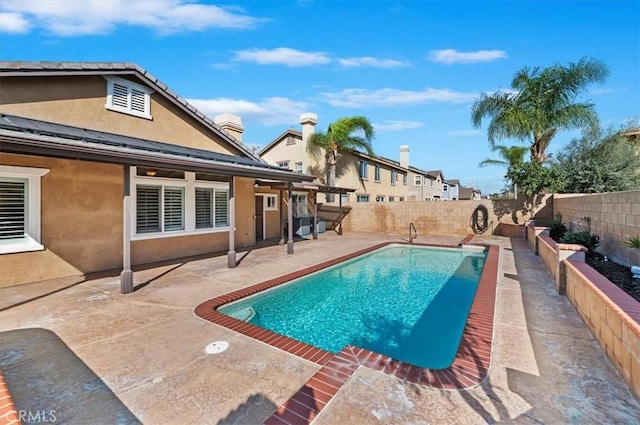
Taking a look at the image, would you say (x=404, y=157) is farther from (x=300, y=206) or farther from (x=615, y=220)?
(x=615, y=220)

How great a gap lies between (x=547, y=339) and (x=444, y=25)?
1249 cm

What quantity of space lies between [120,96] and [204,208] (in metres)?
4.52

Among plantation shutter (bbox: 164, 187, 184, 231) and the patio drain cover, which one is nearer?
the patio drain cover

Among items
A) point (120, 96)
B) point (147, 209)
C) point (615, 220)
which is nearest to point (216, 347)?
Answer: point (147, 209)

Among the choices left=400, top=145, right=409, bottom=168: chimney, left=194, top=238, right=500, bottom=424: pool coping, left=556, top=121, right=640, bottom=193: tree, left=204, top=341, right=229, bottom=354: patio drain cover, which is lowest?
left=204, top=341, right=229, bottom=354: patio drain cover

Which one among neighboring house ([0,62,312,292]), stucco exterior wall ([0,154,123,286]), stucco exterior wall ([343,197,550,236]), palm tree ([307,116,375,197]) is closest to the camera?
neighboring house ([0,62,312,292])

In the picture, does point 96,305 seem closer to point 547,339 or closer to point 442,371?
point 442,371

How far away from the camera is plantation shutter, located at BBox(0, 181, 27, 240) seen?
270 inches

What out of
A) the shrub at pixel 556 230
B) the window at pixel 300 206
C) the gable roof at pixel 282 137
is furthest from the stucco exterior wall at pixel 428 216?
the gable roof at pixel 282 137

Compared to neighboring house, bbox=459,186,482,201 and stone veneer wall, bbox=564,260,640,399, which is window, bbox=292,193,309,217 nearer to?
stone veneer wall, bbox=564,260,640,399

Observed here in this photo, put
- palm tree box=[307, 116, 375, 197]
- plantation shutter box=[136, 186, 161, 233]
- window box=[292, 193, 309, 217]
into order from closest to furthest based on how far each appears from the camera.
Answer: plantation shutter box=[136, 186, 161, 233] < window box=[292, 193, 309, 217] < palm tree box=[307, 116, 375, 197]

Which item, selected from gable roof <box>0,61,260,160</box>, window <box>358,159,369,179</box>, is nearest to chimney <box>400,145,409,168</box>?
window <box>358,159,369,179</box>

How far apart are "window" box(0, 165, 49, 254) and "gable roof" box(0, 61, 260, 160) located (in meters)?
2.62

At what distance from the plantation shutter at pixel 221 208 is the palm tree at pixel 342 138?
34.6 ft
